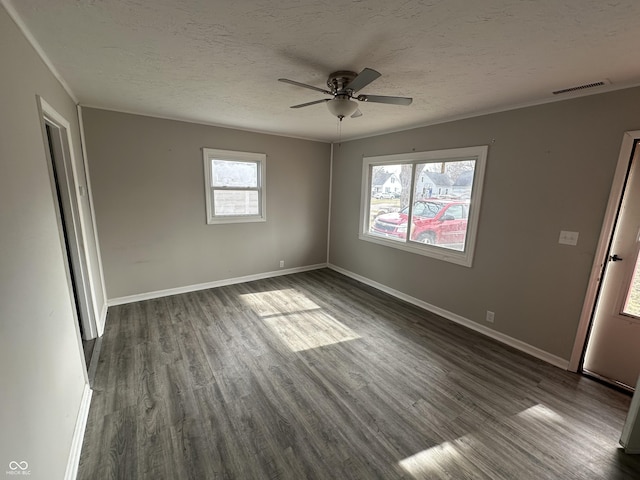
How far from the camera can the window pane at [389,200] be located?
3.95 meters

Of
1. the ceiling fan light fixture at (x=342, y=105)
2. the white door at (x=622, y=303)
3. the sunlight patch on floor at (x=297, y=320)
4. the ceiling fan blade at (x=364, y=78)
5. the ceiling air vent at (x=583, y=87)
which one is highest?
the ceiling air vent at (x=583, y=87)

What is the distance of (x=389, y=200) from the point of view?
4.18 meters

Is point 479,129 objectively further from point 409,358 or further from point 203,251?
point 203,251

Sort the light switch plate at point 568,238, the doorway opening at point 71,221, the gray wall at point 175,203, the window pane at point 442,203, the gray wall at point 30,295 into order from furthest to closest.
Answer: the gray wall at point 175,203, the window pane at point 442,203, the light switch plate at point 568,238, the doorway opening at point 71,221, the gray wall at point 30,295

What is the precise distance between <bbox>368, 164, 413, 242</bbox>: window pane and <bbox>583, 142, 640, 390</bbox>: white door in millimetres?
2107

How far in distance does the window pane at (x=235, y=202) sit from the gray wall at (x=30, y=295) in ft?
7.82

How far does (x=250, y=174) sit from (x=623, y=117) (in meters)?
4.21

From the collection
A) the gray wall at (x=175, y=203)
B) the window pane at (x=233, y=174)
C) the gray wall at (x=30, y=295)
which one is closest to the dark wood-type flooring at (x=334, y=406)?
the gray wall at (x=30, y=295)

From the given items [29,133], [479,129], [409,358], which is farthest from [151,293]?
[479,129]

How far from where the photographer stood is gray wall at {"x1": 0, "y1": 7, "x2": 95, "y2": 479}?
1051 mm

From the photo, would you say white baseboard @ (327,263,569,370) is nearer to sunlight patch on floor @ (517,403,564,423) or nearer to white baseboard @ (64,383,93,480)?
sunlight patch on floor @ (517,403,564,423)

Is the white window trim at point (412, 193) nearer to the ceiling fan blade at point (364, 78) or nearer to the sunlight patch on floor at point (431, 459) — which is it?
the ceiling fan blade at point (364, 78)

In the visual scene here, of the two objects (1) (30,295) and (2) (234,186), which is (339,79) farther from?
(2) (234,186)

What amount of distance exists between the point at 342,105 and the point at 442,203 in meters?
2.07
